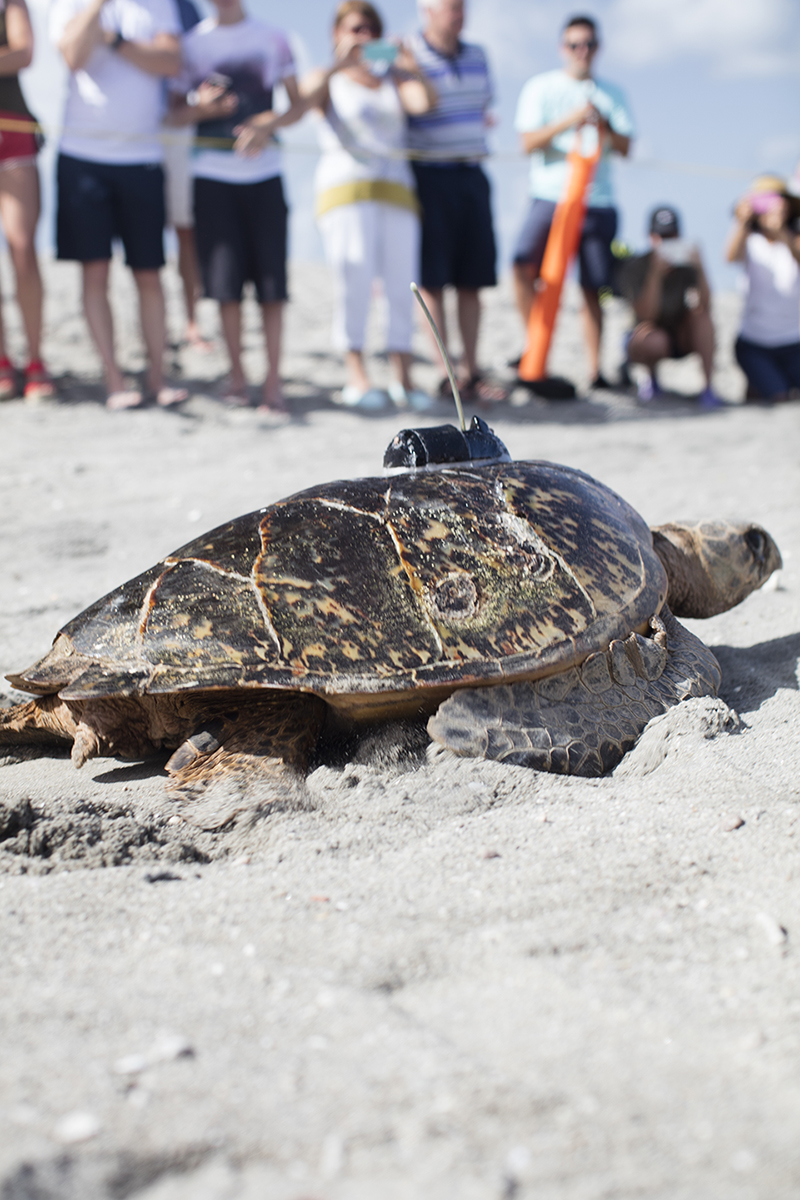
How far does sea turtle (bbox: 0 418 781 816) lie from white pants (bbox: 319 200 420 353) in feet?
10.8

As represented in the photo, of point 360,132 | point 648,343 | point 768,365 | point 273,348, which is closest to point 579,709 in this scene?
point 273,348

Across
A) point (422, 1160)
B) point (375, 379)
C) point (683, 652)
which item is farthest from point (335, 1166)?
point (375, 379)

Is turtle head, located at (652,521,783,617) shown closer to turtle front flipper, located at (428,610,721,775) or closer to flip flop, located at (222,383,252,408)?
turtle front flipper, located at (428,610,721,775)

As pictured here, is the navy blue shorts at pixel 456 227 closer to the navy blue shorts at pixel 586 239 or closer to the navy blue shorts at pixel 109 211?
the navy blue shorts at pixel 586 239

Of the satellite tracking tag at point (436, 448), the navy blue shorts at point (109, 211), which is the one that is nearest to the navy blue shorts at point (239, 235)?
the navy blue shorts at point (109, 211)

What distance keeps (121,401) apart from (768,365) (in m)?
4.42

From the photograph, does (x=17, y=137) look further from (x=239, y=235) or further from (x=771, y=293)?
(x=771, y=293)

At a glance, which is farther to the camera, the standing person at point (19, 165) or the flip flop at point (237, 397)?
the flip flop at point (237, 397)

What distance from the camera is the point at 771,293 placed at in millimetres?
6172

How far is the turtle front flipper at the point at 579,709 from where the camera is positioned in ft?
5.86

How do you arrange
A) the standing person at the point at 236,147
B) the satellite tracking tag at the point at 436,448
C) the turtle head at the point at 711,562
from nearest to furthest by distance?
the satellite tracking tag at the point at 436,448 → the turtle head at the point at 711,562 → the standing person at the point at 236,147

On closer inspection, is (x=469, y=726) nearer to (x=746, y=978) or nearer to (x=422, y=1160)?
(x=746, y=978)

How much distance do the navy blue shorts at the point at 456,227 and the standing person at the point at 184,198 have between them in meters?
1.35

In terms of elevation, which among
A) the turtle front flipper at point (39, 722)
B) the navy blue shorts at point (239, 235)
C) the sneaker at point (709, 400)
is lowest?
the turtle front flipper at point (39, 722)
